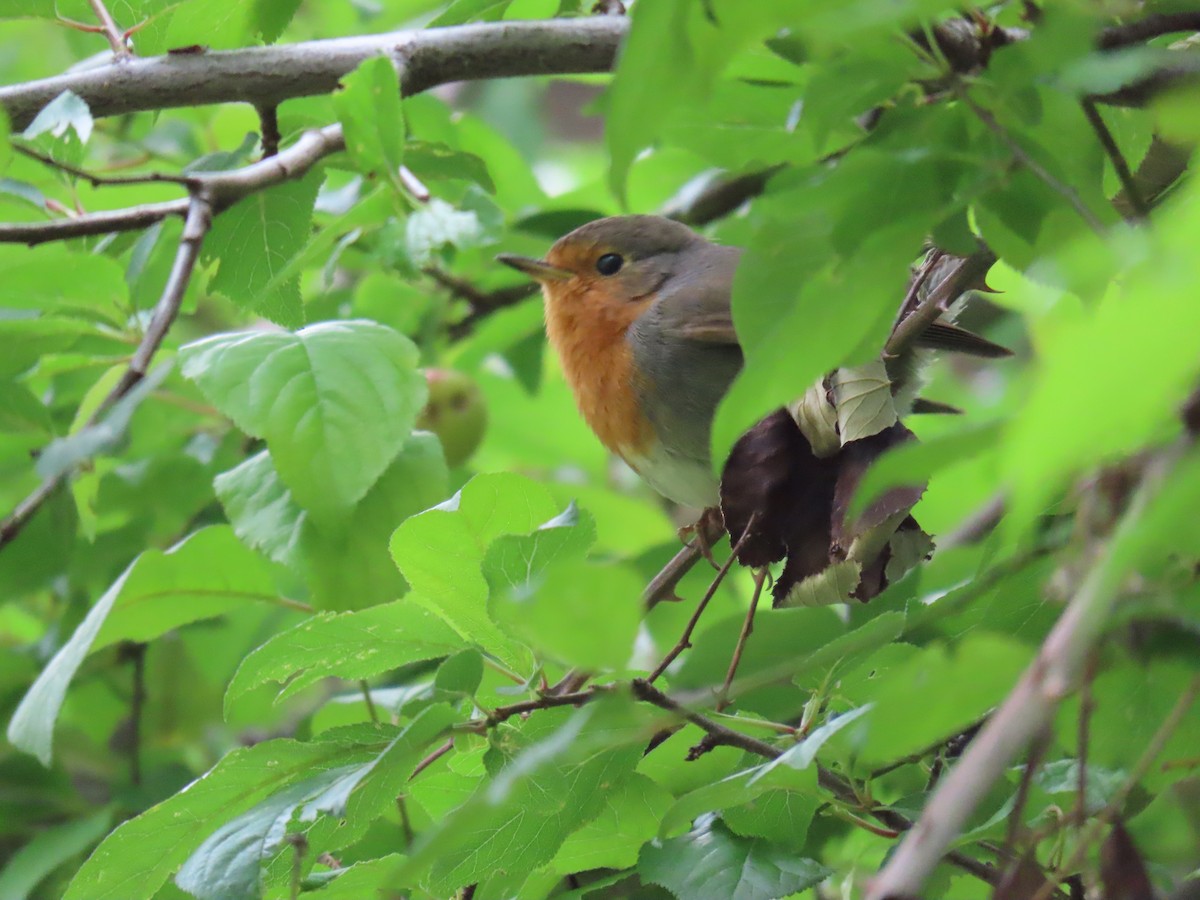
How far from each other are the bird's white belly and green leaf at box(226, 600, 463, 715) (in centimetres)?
86

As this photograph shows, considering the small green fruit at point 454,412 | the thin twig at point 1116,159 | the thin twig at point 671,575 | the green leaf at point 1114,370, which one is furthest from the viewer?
the small green fruit at point 454,412

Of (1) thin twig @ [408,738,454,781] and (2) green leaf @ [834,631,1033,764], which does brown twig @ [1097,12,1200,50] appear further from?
(1) thin twig @ [408,738,454,781]

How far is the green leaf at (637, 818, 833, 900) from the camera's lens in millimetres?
1170

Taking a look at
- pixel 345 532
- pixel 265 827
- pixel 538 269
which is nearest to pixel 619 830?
pixel 265 827

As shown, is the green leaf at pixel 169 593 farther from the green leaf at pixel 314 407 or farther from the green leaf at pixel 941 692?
the green leaf at pixel 941 692

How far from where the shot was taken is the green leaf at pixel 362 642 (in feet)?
3.94

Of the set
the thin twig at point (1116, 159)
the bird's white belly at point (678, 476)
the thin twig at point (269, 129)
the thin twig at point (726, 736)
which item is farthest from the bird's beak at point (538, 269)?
the thin twig at point (1116, 159)

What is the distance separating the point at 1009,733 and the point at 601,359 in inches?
69.9

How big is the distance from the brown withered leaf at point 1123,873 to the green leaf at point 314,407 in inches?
38.6

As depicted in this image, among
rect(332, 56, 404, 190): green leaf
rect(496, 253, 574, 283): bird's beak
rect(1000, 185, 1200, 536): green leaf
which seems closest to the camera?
rect(1000, 185, 1200, 536): green leaf

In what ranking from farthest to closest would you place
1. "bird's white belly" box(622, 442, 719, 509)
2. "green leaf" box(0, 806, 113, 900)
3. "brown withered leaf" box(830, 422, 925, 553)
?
"bird's white belly" box(622, 442, 719, 509) → "green leaf" box(0, 806, 113, 900) → "brown withered leaf" box(830, 422, 925, 553)

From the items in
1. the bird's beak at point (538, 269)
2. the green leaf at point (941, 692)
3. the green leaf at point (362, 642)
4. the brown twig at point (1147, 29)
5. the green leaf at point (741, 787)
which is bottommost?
the bird's beak at point (538, 269)

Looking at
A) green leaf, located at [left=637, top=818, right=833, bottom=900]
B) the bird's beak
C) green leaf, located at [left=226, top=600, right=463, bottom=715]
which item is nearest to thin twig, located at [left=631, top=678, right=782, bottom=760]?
green leaf, located at [left=637, top=818, right=833, bottom=900]

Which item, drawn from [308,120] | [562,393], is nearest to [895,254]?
[308,120]
